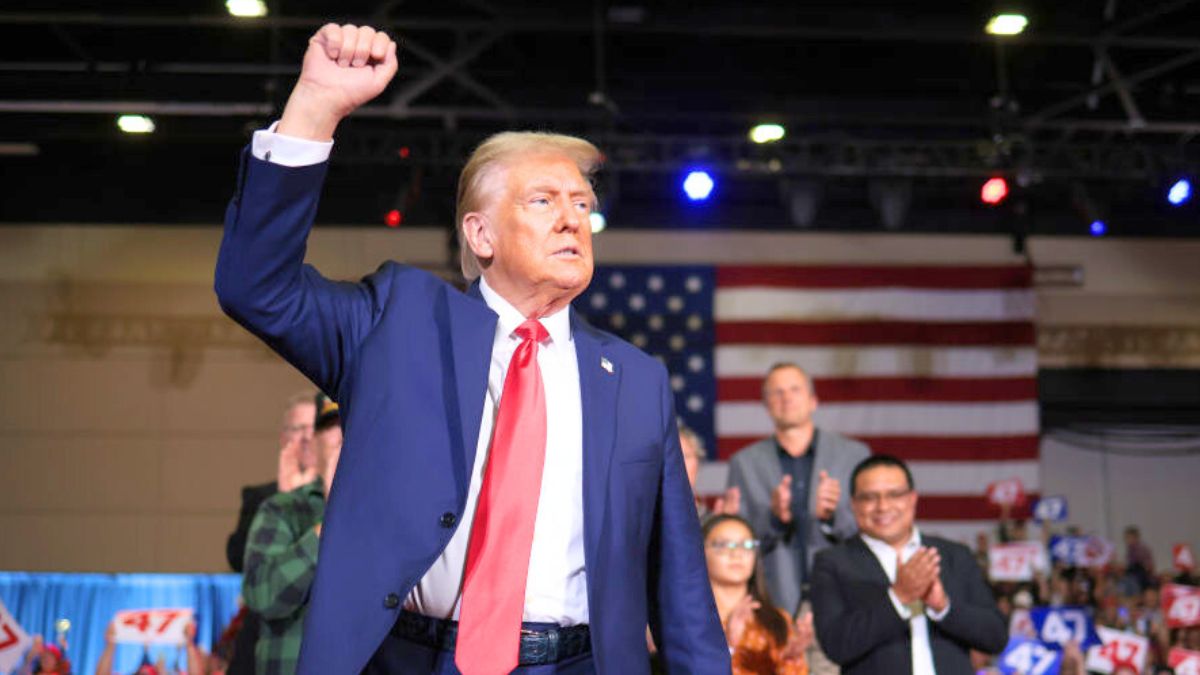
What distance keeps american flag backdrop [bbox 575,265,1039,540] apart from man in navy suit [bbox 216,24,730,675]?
873cm

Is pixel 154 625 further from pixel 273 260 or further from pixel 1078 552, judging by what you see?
pixel 1078 552

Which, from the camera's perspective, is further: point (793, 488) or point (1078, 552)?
point (1078, 552)

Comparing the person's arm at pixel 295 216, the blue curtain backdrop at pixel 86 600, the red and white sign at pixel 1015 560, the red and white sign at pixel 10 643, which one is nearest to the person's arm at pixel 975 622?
the person's arm at pixel 295 216

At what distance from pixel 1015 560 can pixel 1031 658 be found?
200cm

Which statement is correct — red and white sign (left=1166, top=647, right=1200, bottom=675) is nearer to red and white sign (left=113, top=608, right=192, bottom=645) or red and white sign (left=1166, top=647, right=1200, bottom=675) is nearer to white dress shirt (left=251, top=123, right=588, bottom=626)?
red and white sign (left=113, top=608, right=192, bottom=645)

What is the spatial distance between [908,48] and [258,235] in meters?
9.06

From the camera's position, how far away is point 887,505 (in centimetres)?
412

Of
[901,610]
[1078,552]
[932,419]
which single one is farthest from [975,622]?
[932,419]

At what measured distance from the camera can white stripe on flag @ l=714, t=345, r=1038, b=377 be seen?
36.3 ft

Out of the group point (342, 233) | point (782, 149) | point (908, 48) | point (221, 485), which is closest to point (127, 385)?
point (221, 485)

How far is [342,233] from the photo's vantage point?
36.8 ft

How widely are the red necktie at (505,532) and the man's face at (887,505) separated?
246cm

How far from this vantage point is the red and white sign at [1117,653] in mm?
6734

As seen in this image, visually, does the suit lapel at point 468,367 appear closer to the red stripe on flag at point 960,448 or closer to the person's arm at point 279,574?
the person's arm at point 279,574
